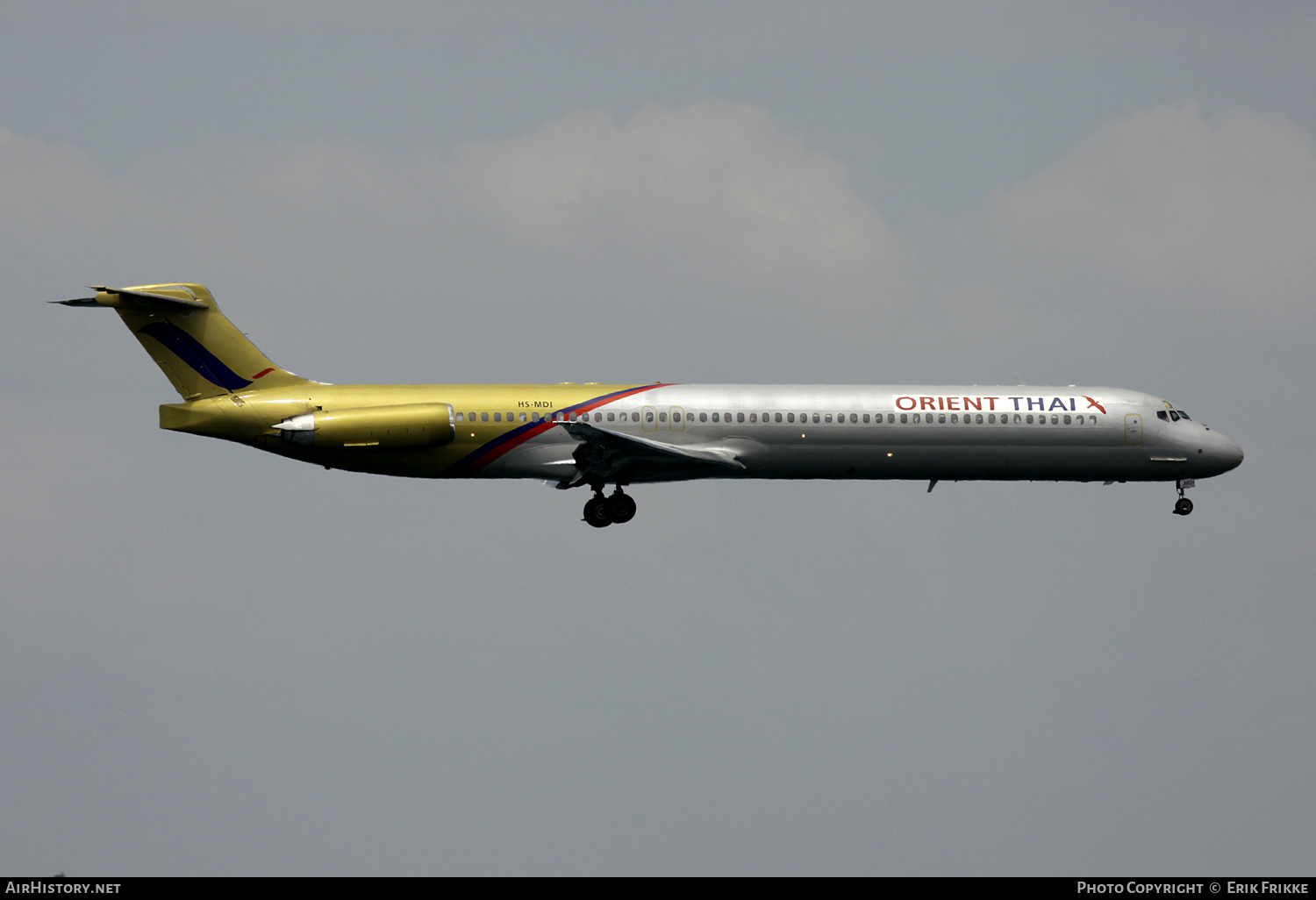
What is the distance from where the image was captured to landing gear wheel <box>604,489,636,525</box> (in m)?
44.2

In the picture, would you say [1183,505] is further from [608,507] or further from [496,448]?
[496,448]

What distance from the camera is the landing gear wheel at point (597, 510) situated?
4419cm

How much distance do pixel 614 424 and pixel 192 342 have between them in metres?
11.5

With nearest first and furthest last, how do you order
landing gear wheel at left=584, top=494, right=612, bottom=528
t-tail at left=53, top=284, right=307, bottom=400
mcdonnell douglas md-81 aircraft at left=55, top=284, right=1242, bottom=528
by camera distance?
mcdonnell douglas md-81 aircraft at left=55, top=284, right=1242, bottom=528, t-tail at left=53, top=284, right=307, bottom=400, landing gear wheel at left=584, top=494, right=612, bottom=528

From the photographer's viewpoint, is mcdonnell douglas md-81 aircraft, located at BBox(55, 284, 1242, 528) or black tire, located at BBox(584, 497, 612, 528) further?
black tire, located at BBox(584, 497, 612, 528)

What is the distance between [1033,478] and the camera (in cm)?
4559

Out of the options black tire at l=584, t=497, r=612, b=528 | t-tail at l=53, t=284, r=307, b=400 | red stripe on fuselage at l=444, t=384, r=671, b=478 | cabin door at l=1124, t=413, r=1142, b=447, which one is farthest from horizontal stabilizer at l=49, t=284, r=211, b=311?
cabin door at l=1124, t=413, r=1142, b=447

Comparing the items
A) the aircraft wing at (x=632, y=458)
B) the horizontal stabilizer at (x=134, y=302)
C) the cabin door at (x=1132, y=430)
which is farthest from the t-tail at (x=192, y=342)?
the cabin door at (x=1132, y=430)

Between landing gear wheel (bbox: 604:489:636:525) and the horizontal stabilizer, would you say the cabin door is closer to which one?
landing gear wheel (bbox: 604:489:636:525)

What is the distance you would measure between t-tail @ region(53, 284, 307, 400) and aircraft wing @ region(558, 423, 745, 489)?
28.8 feet

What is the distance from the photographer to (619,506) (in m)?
44.2

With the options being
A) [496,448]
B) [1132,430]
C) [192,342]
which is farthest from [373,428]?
[1132,430]
